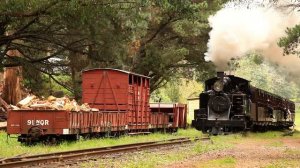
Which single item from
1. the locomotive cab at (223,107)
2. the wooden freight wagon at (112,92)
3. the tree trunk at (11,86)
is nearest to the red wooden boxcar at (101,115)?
the wooden freight wagon at (112,92)

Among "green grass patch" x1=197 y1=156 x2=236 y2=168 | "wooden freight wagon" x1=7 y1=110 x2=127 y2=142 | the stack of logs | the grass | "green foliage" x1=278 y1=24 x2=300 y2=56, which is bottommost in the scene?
"green grass patch" x1=197 y1=156 x2=236 y2=168

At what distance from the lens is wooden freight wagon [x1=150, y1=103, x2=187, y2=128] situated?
92.7 feet

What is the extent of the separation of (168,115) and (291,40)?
9.74m

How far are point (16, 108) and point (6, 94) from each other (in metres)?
14.6

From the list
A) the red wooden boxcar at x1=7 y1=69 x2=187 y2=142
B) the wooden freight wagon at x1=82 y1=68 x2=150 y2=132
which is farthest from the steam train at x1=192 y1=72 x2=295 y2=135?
the wooden freight wagon at x1=82 y1=68 x2=150 y2=132

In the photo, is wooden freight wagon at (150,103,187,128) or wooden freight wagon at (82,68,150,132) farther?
wooden freight wagon at (150,103,187,128)

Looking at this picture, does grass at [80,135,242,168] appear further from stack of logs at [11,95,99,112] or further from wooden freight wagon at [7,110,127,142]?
stack of logs at [11,95,99,112]

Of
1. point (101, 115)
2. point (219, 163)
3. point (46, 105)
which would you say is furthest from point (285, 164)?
point (101, 115)

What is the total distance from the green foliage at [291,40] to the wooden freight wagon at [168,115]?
821 cm

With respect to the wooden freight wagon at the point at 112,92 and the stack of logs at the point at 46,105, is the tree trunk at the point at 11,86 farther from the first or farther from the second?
the stack of logs at the point at 46,105

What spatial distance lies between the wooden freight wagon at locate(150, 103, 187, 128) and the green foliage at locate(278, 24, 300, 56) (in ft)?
26.9

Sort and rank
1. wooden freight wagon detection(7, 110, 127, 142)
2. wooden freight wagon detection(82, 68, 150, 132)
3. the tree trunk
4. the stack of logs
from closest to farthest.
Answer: wooden freight wagon detection(7, 110, 127, 142), the stack of logs, wooden freight wagon detection(82, 68, 150, 132), the tree trunk

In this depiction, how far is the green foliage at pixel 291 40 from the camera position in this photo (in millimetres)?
30984

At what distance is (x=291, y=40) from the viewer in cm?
3197
